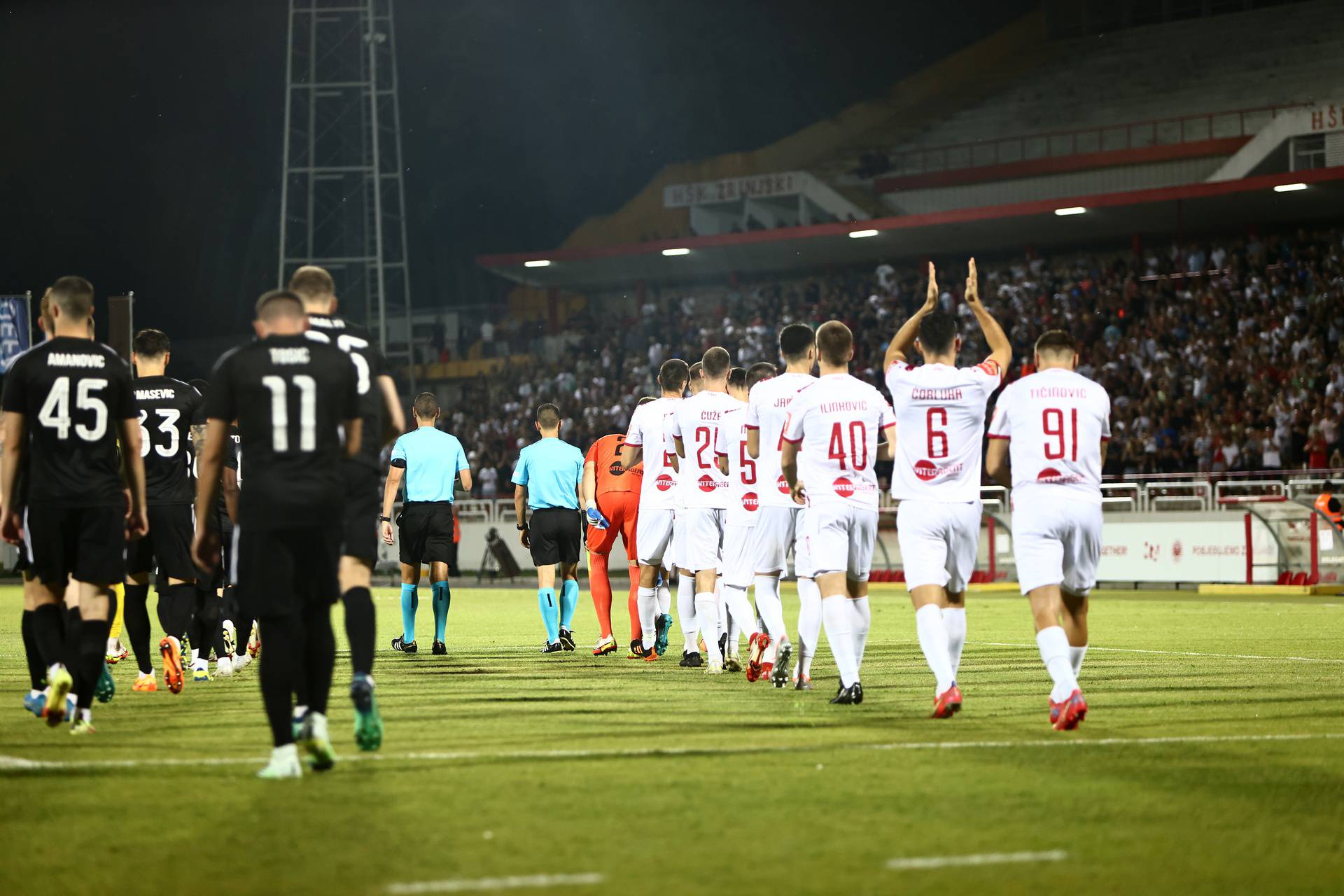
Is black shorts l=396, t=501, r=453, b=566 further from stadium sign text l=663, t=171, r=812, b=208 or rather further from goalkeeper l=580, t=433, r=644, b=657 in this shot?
stadium sign text l=663, t=171, r=812, b=208

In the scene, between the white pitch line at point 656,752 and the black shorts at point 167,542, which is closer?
the white pitch line at point 656,752

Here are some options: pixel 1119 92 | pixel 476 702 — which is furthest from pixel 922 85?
pixel 476 702

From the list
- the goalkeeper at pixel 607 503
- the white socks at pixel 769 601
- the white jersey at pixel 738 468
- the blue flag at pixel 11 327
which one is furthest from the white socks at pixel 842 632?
the blue flag at pixel 11 327

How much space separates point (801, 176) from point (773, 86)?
34.8 ft

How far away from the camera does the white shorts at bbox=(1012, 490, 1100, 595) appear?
8.32m

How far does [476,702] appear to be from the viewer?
9742mm

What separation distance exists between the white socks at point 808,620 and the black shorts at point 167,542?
4.25 metres

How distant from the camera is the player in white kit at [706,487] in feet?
40.0

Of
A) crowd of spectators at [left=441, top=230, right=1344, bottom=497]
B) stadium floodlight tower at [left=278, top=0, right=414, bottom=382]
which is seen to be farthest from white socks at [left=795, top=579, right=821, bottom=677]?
stadium floodlight tower at [left=278, top=0, right=414, bottom=382]

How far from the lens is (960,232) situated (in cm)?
4072

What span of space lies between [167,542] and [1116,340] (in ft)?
92.2

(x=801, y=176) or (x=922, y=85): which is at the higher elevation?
(x=922, y=85)

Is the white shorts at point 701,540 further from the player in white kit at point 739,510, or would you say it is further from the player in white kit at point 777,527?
the player in white kit at point 777,527

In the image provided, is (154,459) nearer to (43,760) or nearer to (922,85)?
(43,760)
